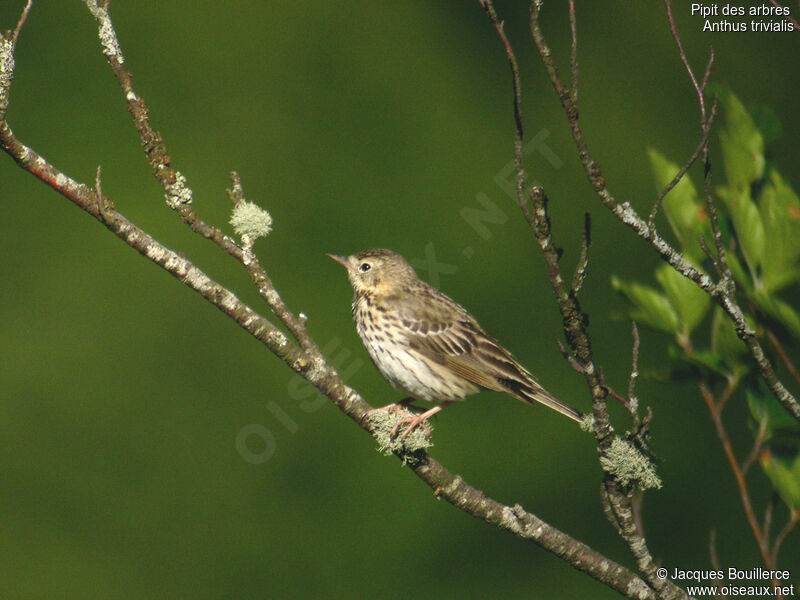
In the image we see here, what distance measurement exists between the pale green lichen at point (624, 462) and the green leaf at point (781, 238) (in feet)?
2.10

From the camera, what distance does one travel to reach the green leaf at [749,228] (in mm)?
2658

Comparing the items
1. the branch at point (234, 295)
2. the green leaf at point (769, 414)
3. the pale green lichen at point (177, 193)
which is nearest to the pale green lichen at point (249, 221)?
the branch at point (234, 295)

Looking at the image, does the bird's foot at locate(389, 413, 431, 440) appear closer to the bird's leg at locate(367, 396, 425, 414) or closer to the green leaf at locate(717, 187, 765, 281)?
the bird's leg at locate(367, 396, 425, 414)

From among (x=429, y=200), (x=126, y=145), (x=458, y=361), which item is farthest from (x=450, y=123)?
(x=458, y=361)

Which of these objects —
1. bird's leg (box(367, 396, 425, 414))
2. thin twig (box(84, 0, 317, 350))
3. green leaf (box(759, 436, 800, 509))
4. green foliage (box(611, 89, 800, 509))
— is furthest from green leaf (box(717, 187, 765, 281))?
bird's leg (box(367, 396, 425, 414))

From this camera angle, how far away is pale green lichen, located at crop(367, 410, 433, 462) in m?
2.61

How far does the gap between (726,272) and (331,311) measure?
11.2ft

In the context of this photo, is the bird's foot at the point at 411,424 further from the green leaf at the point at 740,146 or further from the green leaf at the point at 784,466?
the green leaf at the point at 740,146

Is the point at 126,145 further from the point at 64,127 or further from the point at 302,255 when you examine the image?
the point at 302,255

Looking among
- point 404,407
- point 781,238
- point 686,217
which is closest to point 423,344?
point 404,407

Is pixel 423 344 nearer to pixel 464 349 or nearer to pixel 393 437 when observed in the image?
pixel 464 349

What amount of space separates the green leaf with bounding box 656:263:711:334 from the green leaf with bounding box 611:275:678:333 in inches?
1.2

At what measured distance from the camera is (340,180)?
226 inches

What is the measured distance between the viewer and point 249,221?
2570 millimetres
